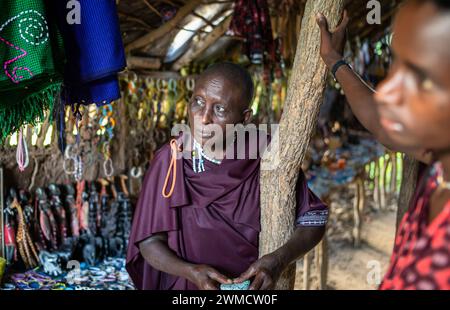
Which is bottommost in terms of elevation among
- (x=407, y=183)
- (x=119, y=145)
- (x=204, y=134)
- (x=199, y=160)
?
(x=119, y=145)

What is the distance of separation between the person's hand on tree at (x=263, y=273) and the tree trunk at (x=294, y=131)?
0.14 metres

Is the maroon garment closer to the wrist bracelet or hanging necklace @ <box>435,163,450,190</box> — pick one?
the wrist bracelet

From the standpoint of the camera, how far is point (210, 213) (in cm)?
177

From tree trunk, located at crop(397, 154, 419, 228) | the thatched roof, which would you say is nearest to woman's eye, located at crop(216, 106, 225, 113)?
tree trunk, located at crop(397, 154, 419, 228)

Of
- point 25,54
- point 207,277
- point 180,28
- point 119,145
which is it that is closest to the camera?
point 25,54

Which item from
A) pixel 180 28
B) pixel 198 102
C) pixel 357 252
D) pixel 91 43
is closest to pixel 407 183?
pixel 198 102

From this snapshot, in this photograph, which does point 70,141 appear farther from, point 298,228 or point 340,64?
point 340,64

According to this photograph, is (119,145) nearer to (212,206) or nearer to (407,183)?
(407,183)

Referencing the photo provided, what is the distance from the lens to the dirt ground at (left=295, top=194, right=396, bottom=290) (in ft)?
17.3

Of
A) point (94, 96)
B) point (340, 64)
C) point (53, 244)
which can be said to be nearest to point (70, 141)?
point (53, 244)

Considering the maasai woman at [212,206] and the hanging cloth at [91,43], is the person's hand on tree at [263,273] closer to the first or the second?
the maasai woman at [212,206]

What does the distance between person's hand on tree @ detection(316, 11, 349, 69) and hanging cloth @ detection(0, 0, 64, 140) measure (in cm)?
82

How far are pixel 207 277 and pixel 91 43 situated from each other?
2.78 feet
